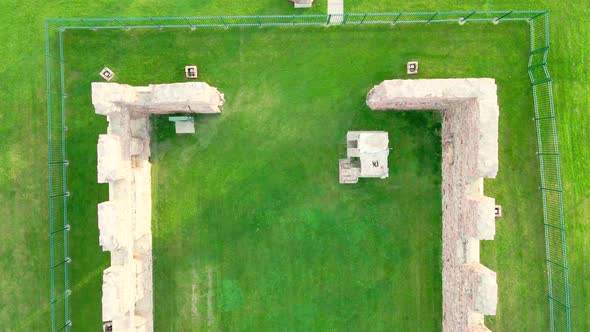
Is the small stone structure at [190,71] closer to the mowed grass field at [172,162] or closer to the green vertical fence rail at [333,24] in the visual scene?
the mowed grass field at [172,162]

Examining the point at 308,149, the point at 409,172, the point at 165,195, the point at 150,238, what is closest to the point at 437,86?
the point at 409,172

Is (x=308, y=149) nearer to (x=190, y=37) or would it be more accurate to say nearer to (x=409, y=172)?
(x=409, y=172)

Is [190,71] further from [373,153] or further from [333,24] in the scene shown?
[373,153]

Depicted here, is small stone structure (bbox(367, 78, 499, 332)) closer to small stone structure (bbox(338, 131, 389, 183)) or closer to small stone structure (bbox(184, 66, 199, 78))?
small stone structure (bbox(338, 131, 389, 183))

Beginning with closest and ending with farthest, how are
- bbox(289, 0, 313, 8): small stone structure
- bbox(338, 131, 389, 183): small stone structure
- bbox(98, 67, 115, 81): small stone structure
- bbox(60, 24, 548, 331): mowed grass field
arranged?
bbox(338, 131, 389, 183): small stone structure → bbox(289, 0, 313, 8): small stone structure → bbox(60, 24, 548, 331): mowed grass field → bbox(98, 67, 115, 81): small stone structure

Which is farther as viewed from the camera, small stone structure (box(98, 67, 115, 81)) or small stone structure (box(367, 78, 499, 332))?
small stone structure (box(98, 67, 115, 81))

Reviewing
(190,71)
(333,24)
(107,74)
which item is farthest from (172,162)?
(333,24)

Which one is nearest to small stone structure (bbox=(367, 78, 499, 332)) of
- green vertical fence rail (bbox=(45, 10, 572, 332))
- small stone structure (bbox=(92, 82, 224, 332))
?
green vertical fence rail (bbox=(45, 10, 572, 332))
